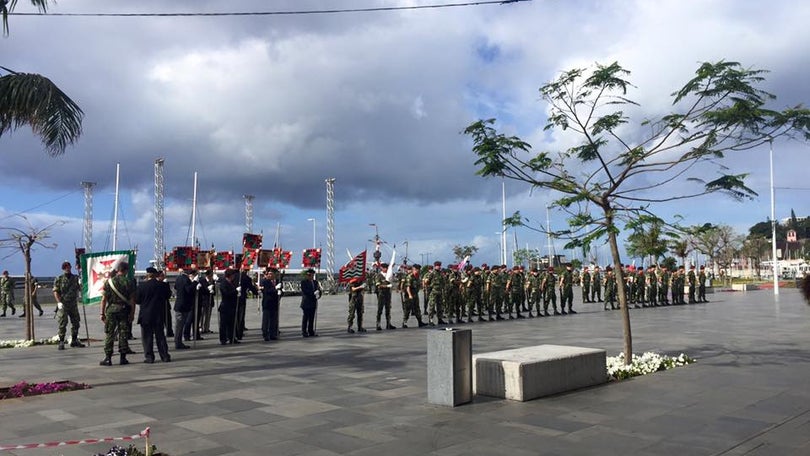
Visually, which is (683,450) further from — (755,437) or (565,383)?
(565,383)

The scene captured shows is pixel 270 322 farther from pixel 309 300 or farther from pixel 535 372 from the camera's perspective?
pixel 535 372

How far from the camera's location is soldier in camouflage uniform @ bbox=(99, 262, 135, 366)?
1182 cm

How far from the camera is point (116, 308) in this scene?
11.8m

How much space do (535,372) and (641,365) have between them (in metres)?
Result: 3.06

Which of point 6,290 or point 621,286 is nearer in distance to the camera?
point 621,286

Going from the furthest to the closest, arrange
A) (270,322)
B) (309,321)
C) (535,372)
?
(309,321)
(270,322)
(535,372)

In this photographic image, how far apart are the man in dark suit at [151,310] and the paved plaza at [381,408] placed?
505 millimetres

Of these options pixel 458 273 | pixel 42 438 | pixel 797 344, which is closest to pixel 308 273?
pixel 458 273

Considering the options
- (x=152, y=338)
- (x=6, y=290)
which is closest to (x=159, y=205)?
(x=6, y=290)

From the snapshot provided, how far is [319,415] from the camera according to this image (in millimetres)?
7539

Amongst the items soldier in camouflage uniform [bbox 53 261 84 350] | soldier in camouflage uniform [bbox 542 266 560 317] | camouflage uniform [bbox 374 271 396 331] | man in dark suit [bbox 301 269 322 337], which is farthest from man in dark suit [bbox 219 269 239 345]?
soldier in camouflage uniform [bbox 542 266 560 317]

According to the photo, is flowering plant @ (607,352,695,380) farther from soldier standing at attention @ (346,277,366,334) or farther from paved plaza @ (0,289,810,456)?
soldier standing at attention @ (346,277,366,334)

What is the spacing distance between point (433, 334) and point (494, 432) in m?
1.80

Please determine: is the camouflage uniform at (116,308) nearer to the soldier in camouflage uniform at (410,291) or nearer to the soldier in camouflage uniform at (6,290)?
the soldier in camouflage uniform at (410,291)
